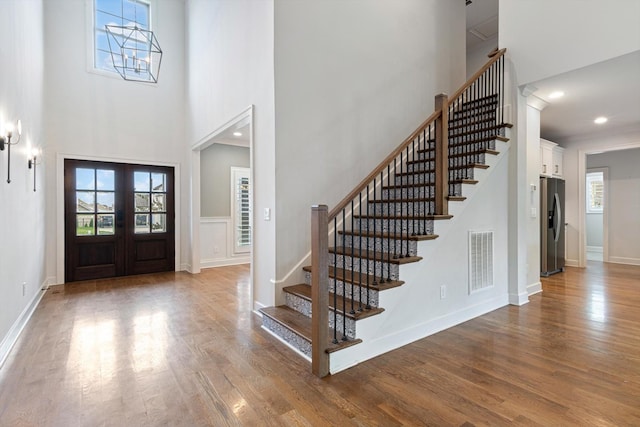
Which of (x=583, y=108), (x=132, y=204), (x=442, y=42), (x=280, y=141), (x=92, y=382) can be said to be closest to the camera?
(x=92, y=382)

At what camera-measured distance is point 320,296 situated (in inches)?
90.6

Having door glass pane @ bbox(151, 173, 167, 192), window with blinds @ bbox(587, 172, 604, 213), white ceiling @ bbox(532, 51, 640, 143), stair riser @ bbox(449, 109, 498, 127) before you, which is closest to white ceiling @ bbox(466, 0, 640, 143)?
white ceiling @ bbox(532, 51, 640, 143)

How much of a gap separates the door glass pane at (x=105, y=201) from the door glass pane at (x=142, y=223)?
17.9 inches

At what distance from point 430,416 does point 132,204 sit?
232 inches

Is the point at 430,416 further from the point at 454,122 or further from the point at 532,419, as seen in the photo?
the point at 454,122

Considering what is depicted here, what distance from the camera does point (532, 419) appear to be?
1.78 meters

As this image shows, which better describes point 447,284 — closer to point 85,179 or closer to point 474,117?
point 474,117

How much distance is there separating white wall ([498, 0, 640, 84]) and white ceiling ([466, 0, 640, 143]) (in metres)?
0.13

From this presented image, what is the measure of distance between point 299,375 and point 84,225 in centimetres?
512

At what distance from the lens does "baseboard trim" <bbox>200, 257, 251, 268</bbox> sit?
6.54 metres

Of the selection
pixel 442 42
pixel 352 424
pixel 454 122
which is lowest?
pixel 352 424

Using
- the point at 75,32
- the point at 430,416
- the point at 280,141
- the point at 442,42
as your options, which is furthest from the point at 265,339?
the point at 75,32

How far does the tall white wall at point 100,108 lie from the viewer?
5.18 meters

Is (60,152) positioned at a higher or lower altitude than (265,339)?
higher
